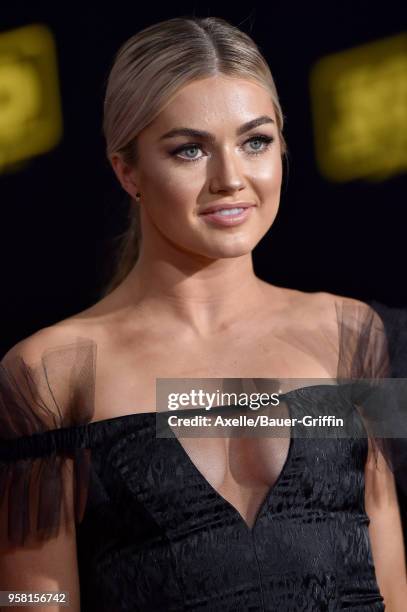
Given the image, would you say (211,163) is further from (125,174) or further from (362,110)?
(362,110)

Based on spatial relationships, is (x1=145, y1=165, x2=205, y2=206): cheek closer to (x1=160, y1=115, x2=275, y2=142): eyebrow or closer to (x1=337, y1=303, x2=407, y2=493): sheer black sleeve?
(x1=160, y1=115, x2=275, y2=142): eyebrow

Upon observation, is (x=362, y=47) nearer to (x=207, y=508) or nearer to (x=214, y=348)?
(x=214, y=348)

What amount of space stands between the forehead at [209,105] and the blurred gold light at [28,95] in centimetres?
27

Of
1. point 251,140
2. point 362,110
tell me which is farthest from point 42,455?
point 362,110

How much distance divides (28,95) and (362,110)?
53 cm

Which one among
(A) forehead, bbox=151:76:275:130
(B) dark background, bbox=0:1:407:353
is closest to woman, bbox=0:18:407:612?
(A) forehead, bbox=151:76:275:130

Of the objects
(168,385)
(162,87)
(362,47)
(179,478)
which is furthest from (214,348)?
(362,47)

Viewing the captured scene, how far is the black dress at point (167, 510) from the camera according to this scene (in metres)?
1.68

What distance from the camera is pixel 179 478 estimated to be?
1.70 meters

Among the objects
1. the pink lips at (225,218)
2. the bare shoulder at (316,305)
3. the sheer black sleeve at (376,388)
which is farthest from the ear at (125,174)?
the sheer black sleeve at (376,388)

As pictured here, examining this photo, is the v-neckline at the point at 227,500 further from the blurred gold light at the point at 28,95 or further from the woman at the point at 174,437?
the blurred gold light at the point at 28,95

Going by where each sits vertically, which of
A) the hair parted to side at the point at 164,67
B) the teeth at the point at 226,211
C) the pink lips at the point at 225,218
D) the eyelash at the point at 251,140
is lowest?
the pink lips at the point at 225,218

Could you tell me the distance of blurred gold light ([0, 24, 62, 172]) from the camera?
1.92 m

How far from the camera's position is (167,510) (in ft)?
5.55
